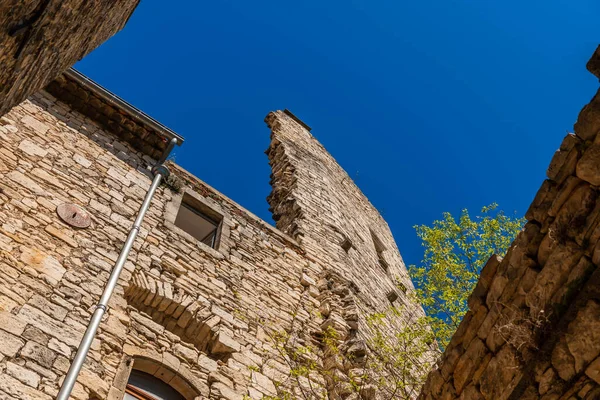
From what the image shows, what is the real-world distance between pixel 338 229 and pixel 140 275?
5.79 metres

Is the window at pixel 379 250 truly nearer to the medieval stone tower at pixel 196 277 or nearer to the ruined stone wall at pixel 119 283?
the medieval stone tower at pixel 196 277

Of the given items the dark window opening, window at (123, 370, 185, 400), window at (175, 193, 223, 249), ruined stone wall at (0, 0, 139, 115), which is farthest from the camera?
the dark window opening

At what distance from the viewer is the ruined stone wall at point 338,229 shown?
962 centimetres

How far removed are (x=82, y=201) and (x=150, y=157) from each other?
2061 millimetres

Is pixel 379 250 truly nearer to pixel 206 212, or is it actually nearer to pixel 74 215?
pixel 206 212

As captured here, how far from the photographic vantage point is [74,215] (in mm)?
6715

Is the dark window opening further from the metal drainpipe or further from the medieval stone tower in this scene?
the metal drainpipe

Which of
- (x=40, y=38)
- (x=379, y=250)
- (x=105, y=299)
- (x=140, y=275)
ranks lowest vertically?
(x=105, y=299)

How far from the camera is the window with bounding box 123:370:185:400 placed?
573cm

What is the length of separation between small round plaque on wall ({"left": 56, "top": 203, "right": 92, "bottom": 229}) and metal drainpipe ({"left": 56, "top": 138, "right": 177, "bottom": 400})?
0.53 m

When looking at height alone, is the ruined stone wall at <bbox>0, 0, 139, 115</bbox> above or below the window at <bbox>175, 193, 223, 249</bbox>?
below

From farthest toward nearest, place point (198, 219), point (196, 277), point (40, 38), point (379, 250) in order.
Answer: point (379, 250)
point (198, 219)
point (196, 277)
point (40, 38)

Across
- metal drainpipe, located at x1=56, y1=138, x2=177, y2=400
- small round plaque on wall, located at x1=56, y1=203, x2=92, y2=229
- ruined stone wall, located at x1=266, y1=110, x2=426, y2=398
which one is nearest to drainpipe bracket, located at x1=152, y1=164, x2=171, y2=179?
metal drainpipe, located at x1=56, y1=138, x2=177, y2=400

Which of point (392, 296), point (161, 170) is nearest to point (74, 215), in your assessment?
point (161, 170)
